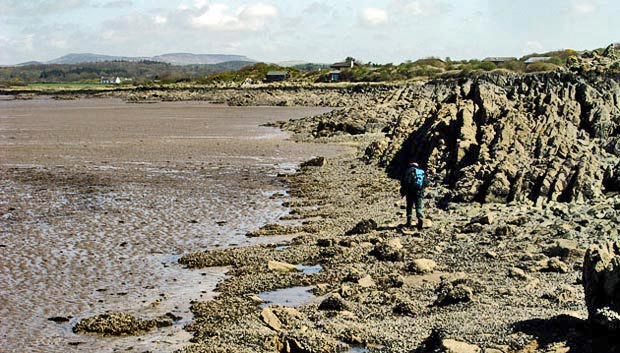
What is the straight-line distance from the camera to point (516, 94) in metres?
27.8

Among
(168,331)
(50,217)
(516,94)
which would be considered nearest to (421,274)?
(168,331)

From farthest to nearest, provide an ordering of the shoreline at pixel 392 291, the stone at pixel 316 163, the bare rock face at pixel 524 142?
the stone at pixel 316 163 → the bare rock face at pixel 524 142 → the shoreline at pixel 392 291

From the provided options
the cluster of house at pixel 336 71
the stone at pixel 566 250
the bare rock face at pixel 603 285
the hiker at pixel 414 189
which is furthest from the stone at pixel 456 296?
the cluster of house at pixel 336 71

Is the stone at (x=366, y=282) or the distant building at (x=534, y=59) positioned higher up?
the distant building at (x=534, y=59)

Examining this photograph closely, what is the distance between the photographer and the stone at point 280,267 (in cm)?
1498

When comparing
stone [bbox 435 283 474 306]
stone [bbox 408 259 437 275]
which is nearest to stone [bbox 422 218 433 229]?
stone [bbox 408 259 437 275]

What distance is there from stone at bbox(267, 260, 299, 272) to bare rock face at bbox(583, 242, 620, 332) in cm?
668


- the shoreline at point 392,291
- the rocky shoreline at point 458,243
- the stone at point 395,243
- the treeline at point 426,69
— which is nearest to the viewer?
the shoreline at point 392,291

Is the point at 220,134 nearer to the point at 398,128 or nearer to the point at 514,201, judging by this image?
the point at 398,128

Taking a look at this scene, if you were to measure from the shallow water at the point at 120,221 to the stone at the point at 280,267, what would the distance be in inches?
47.9

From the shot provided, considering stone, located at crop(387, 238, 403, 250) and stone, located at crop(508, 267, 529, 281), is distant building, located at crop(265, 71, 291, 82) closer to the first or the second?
stone, located at crop(387, 238, 403, 250)

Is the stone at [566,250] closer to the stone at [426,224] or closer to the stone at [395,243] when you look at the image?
the stone at [395,243]

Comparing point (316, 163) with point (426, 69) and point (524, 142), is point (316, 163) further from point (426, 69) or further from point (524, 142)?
point (426, 69)

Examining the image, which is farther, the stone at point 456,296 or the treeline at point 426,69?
the treeline at point 426,69
